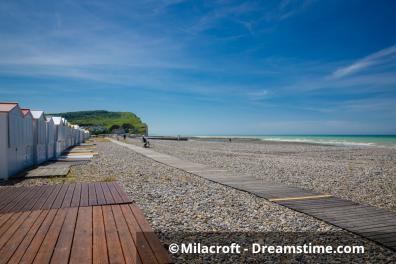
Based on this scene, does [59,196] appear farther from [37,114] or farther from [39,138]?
[37,114]

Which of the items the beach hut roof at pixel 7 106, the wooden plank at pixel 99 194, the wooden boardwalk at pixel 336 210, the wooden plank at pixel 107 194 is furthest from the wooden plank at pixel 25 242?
the beach hut roof at pixel 7 106

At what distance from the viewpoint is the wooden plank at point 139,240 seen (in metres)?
3.82

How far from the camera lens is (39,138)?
16344 millimetres

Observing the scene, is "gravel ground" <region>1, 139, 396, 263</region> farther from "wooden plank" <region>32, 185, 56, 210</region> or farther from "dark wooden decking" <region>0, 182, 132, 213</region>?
"wooden plank" <region>32, 185, 56, 210</region>

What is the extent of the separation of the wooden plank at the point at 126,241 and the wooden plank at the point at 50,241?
957 millimetres

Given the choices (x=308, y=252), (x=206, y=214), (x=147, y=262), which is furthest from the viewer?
(x=206, y=214)

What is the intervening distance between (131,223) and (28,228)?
1739 mm

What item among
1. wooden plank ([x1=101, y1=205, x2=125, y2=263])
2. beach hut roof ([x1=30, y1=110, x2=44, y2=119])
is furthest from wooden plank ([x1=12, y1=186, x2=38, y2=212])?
beach hut roof ([x1=30, y1=110, x2=44, y2=119])

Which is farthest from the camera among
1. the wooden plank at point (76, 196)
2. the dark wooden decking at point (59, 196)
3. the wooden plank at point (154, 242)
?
the wooden plank at point (76, 196)

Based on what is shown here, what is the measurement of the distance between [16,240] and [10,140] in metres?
8.63

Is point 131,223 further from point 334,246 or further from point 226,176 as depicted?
point 226,176

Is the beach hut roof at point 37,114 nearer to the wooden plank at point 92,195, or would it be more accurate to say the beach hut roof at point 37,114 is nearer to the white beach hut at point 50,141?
the white beach hut at point 50,141

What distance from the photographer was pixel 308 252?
4.47 meters

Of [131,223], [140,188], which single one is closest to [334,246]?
[131,223]
